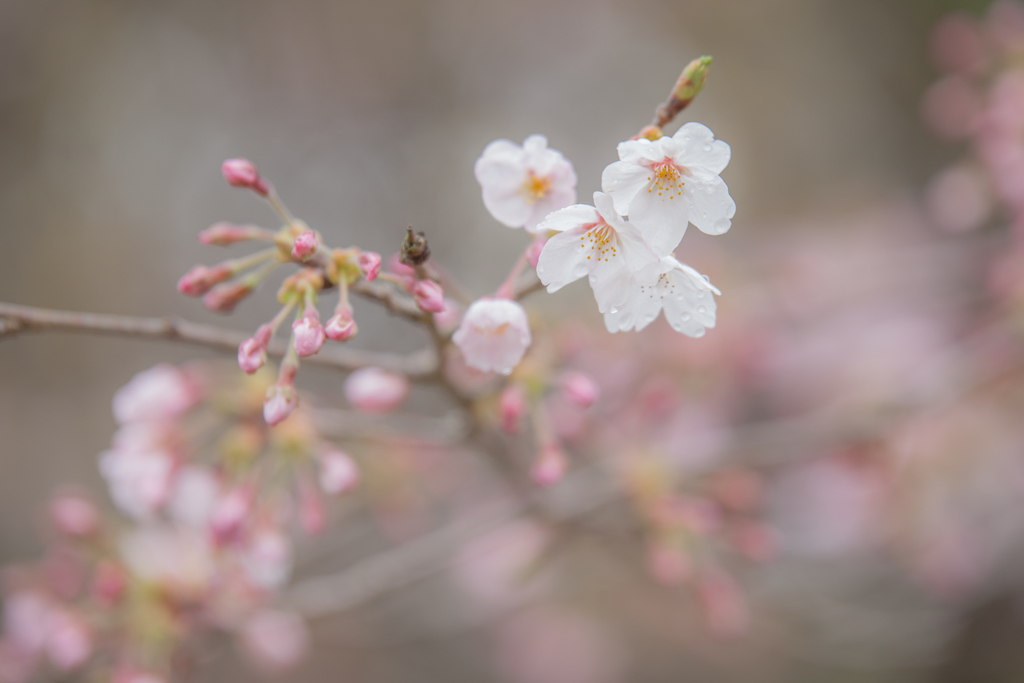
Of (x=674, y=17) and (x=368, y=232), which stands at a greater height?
(x=674, y=17)

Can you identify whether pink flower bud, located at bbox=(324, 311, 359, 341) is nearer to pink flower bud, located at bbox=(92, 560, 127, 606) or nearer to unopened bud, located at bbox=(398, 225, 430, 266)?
unopened bud, located at bbox=(398, 225, 430, 266)

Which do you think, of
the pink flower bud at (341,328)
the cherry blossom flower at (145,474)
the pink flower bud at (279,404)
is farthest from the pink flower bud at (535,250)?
the cherry blossom flower at (145,474)

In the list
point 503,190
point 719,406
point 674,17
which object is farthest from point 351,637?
point 674,17

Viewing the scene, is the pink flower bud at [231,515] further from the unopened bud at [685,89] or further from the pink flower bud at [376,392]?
the unopened bud at [685,89]

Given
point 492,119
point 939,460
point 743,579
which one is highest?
point 492,119

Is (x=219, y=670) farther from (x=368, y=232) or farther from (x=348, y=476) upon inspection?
(x=348, y=476)

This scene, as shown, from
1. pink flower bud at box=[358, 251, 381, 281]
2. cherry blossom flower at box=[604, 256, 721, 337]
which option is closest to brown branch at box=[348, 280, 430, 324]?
pink flower bud at box=[358, 251, 381, 281]

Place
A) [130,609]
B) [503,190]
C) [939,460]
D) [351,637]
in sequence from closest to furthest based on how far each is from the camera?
[503,190] → [130,609] → [939,460] → [351,637]
